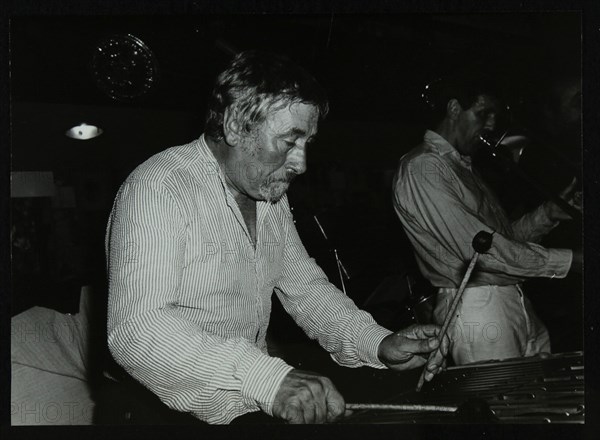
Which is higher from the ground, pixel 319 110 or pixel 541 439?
pixel 319 110

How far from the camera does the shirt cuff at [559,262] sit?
2.12 m

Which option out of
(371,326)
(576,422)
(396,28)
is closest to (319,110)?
(396,28)

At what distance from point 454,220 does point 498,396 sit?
0.51 meters

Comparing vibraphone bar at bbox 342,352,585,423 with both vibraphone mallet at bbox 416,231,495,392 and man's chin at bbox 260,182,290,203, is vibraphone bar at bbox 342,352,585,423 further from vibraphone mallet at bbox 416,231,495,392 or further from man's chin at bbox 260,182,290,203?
man's chin at bbox 260,182,290,203

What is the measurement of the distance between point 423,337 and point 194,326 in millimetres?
604

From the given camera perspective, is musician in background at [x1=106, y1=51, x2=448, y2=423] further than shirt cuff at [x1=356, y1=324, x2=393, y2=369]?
No

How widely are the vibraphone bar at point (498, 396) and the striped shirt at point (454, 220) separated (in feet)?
0.84

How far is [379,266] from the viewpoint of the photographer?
2.08 m

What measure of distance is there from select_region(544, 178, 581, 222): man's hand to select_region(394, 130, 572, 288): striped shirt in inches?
1.0

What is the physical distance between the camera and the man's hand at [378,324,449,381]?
194 cm

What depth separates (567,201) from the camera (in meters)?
2.13

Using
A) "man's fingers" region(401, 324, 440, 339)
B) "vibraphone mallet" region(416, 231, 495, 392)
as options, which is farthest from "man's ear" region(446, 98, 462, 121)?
"man's fingers" region(401, 324, 440, 339)

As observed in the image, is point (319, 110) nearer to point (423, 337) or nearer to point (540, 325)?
point (423, 337)

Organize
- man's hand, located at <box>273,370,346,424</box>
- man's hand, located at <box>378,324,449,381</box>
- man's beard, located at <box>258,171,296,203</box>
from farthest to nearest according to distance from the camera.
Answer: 1. man's beard, located at <box>258,171,296,203</box>
2. man's hand, located at <box>378,324,449,381</box>
3. man's hand, located at <box>273,370,346,424</box>
